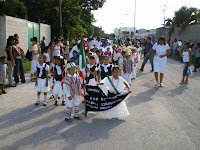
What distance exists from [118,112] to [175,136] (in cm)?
146

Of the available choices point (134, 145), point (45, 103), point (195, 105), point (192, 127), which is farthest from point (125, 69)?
point (134, 145)

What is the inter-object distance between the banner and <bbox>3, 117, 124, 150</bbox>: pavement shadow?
347 mm

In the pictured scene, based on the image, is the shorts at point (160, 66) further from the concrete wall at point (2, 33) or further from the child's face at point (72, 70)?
the concrete wall at point (2, 33)

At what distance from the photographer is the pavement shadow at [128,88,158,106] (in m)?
7.00

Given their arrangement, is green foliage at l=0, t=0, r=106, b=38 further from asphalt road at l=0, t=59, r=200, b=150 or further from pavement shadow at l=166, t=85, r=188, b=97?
pavement shadow at l=166, t=85, r=188, b=97

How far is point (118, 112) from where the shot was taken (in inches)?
215

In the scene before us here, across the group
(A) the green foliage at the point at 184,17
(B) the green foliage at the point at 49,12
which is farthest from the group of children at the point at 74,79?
(A) the green foliage at the point at 184,17

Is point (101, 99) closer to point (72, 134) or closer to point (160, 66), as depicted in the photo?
point (72, 134)

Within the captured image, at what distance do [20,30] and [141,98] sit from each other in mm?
11108

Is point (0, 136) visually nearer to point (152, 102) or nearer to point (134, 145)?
point (134, 145)

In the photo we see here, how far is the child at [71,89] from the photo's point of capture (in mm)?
5336

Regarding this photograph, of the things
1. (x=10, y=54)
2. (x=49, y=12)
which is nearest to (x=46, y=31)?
(x=49, y=12)

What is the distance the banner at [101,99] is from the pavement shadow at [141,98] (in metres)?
1.42

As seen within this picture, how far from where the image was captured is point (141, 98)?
7.49m
